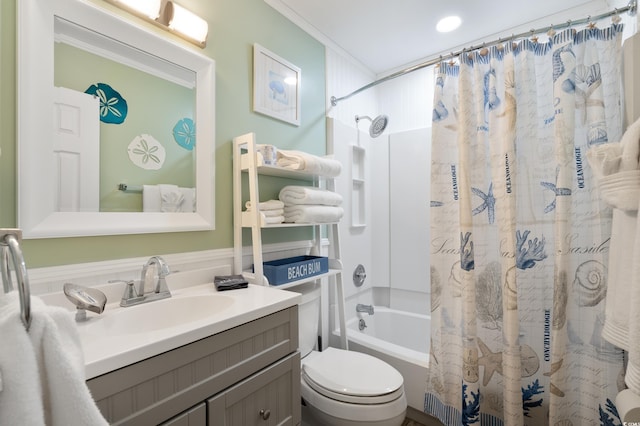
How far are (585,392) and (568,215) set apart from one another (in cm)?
79

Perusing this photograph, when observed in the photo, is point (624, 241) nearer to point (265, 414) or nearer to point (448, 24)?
point (265, 414)

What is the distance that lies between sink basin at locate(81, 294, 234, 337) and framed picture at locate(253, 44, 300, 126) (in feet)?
3.36

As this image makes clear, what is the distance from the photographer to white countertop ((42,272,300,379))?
69cm

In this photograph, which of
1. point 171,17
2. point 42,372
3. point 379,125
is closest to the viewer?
point 42,372

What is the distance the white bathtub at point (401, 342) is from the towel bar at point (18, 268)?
1.68m

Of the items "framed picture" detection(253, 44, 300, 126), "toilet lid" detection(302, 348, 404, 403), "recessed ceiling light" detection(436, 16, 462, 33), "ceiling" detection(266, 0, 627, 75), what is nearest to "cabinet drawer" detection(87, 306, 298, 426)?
"toilet lid" detection(302, 348, 404, 403)

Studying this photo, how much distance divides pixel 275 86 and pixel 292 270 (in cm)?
107

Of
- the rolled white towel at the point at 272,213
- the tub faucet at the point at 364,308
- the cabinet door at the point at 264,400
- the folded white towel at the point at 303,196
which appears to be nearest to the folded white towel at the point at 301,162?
the folded white towel at the point at 303,196

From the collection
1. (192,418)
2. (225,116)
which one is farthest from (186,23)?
(192,418)

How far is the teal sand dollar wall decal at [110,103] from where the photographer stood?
3.56 ft

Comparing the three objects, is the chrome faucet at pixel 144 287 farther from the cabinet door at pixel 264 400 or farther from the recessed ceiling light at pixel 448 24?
the recessed ceiling light at pixel 448 24

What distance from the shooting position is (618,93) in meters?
1.28

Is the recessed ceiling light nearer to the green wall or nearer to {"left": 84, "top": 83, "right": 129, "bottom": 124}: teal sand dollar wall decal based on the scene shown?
the green wall

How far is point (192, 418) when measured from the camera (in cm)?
81
